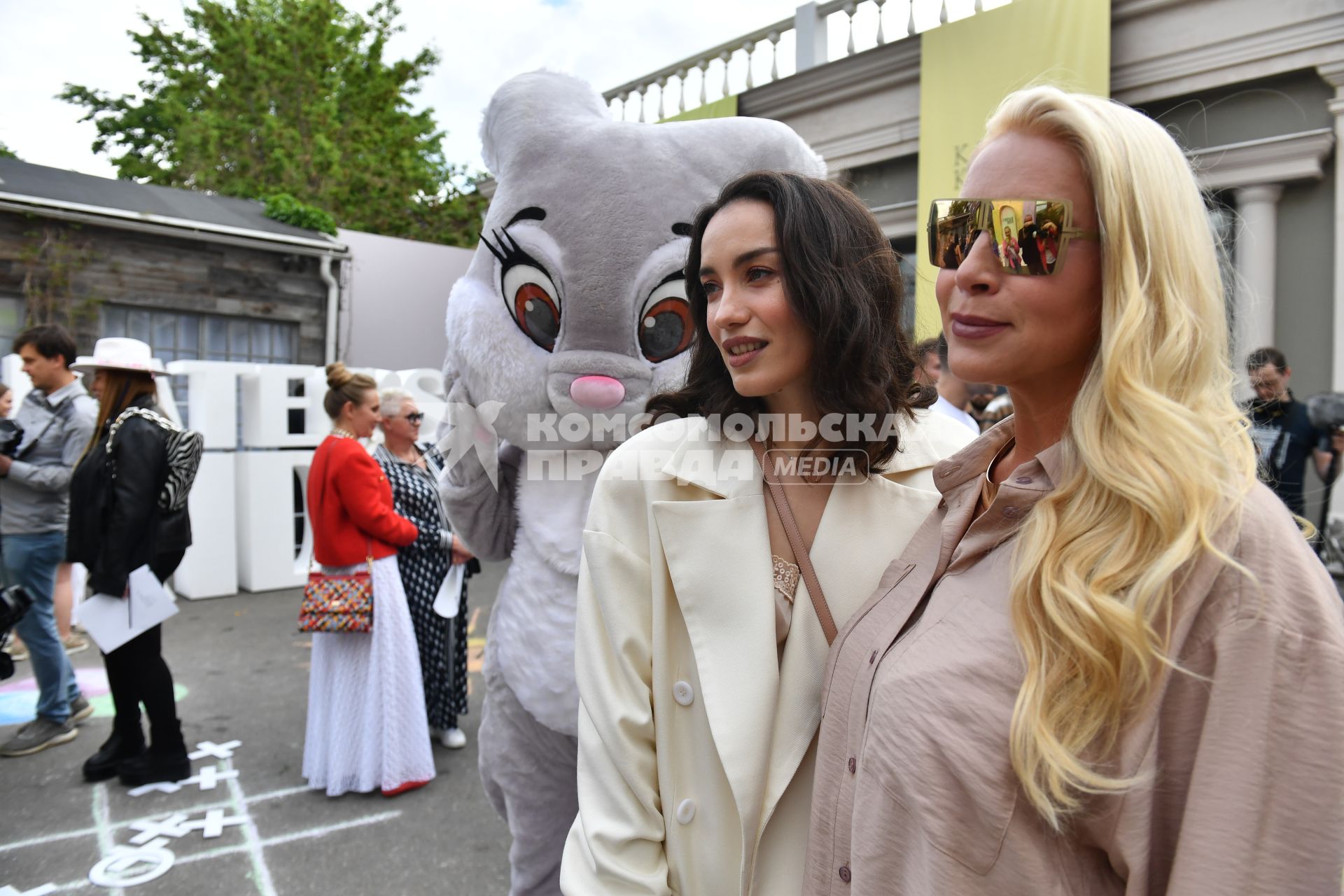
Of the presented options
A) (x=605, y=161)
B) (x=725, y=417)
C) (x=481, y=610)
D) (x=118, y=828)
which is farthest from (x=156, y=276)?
(x=725, y=417)

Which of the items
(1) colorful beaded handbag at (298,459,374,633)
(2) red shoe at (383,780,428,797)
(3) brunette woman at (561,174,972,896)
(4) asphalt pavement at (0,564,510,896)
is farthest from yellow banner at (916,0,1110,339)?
(3) brunette woman at (561,174,972,896)

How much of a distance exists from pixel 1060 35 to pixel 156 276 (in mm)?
9492

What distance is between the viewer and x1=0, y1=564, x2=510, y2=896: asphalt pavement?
3121 millimetres

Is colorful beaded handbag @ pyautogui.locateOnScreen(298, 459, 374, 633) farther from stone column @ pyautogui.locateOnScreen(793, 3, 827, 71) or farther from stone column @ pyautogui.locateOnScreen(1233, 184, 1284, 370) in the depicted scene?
stone column @ pyautogui.locateOnScreen(793, 3, 827, 71)

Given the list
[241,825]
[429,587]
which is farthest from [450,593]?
[241,825]

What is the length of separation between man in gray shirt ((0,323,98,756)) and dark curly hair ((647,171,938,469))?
13.9ft

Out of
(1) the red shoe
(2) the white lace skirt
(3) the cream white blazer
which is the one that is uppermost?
(3) the cream white blazer

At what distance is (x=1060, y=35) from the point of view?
21.8ft

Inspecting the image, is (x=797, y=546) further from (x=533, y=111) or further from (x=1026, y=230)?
(x=533, y=111)

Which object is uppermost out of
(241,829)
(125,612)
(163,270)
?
(163,270)

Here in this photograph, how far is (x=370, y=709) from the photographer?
3803mm

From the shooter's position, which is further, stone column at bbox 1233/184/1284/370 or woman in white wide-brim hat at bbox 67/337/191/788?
stone column at bbox 1233/184/1284/370

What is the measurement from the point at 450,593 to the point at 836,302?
329cm

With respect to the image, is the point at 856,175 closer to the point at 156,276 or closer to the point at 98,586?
the point at 98,586
